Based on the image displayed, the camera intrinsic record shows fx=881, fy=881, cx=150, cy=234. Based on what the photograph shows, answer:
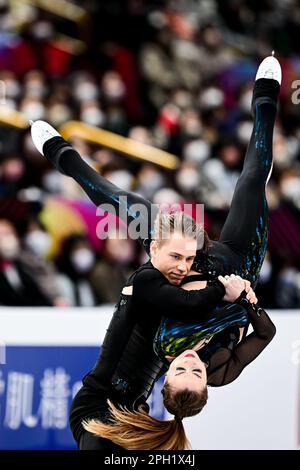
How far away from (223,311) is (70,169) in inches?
40.9

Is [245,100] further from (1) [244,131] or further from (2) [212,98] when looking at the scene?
(1) [244,131]

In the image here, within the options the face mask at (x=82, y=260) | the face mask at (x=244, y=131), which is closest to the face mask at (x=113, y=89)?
the face mask at (x=244, y=131)

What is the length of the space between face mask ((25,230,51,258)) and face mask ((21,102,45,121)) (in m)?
1.39

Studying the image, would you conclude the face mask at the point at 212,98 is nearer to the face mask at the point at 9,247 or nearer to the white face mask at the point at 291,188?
the white face mask at the point at 291,188

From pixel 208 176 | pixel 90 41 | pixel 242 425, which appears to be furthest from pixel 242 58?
pixel 242 425

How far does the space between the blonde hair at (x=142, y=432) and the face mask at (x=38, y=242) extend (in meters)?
2.41

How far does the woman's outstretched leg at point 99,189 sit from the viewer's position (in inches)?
151

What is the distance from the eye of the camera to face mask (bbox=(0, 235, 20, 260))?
5609mm

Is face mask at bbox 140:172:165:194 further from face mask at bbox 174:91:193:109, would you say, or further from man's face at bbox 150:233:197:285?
man's face at bbox 150:233:197:285

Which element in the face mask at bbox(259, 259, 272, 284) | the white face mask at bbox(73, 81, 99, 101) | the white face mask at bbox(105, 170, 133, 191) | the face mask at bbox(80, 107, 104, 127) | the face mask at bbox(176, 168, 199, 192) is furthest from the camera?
the white face mask at bbox(73, 81, 99, 101)

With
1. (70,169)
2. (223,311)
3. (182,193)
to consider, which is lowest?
(223,311)

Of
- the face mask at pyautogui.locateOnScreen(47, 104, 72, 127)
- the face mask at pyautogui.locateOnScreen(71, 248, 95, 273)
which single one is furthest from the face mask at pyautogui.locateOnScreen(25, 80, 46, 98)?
the face mask at pyautogui.locateOnScreen(71, 248, 95, 273)

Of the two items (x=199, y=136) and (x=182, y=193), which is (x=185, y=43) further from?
(x=182, y=193)
